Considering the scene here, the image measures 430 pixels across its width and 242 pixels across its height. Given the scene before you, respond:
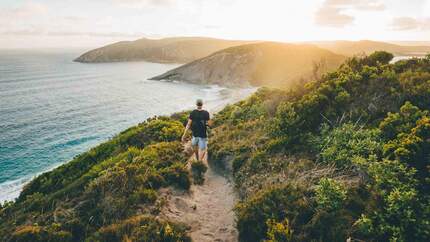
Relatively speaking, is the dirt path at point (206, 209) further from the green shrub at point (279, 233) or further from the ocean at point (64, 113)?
the ocean at point (64, 113)

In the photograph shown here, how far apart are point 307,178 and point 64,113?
45.3 meters

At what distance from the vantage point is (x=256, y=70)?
78.0 m

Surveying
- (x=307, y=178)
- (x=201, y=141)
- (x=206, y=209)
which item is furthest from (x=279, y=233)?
(x=201, y=141)

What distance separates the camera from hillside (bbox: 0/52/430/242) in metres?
6.28

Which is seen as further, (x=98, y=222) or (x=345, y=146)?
(x=345, y=146)

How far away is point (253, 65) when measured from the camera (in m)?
79.7

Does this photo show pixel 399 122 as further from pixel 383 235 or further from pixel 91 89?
pixel 91 89

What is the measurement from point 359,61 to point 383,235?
12.3 meters

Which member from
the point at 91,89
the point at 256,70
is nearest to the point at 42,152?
the point at 91,89

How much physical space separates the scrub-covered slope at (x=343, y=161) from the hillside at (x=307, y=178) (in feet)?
0.10

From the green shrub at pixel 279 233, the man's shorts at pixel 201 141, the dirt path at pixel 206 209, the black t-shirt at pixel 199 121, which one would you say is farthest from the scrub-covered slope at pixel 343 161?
the black t-shirt at pixel 199 121

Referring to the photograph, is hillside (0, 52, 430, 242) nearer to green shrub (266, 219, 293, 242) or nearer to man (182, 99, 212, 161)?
green shrub (266, 219, 293, 242)

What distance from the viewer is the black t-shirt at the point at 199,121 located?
Result: 10797mm

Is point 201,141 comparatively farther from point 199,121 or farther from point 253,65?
point 253,65
